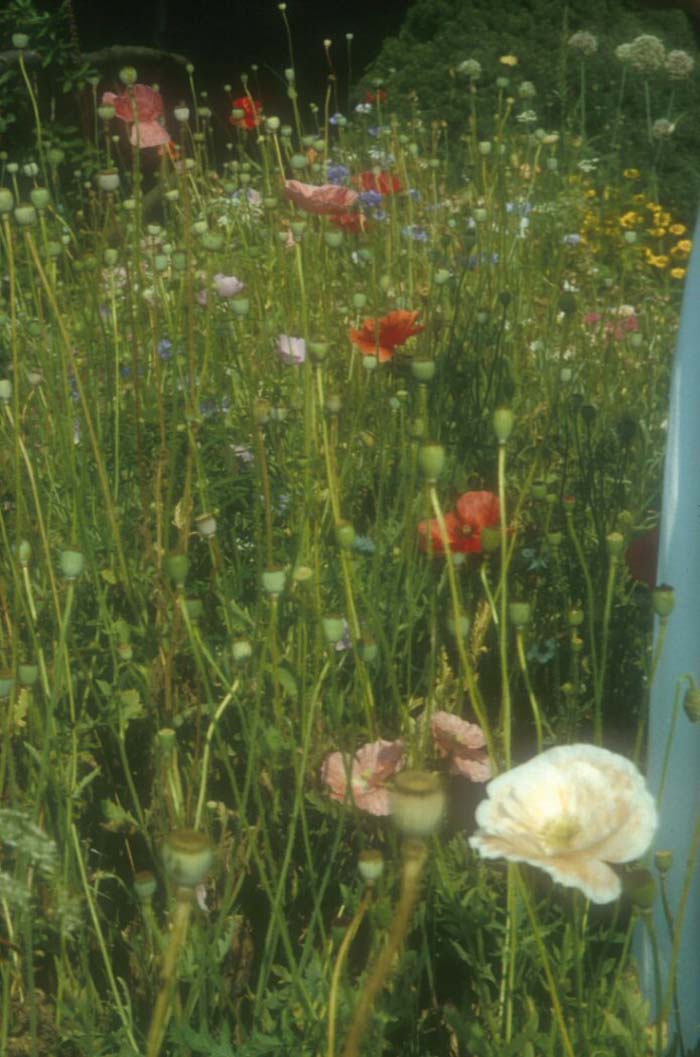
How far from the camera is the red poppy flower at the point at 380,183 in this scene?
288 cm

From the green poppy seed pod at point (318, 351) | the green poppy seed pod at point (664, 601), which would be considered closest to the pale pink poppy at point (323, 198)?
the green poppy seed pod at point (318, 351)

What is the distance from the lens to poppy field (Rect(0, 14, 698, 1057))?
1043mm

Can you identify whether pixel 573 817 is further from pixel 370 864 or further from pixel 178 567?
pixel 178 567

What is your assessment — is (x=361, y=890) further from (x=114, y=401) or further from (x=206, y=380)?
(x=206, y=380)

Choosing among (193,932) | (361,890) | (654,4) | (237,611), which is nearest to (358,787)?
(361,890)

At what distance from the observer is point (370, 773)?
4.35ft

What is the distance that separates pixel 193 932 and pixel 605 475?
1.18 m

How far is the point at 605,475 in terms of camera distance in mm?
2123

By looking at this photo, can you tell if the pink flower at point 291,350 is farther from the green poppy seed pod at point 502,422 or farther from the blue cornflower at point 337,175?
the blue cornflower at point 337,175

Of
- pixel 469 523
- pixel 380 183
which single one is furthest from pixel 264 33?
pixel 469 523

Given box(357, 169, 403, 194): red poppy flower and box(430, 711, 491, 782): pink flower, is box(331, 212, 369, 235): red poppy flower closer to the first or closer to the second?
box(357, 169, 403, 194): red poppy flower

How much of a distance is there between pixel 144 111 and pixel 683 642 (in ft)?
5.66

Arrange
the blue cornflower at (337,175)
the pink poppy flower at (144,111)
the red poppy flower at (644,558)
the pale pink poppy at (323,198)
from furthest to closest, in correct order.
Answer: the blue cornflower at (337,175) < the pink poppy flower at (144,111) < the pale pink poppy at (323,198) < the red poppy flower at (644,558)

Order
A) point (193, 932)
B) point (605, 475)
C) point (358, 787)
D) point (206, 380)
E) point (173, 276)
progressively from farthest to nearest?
point (173, 276), point (206, 380), point (605, 475), point (358, 787), point (193, 932)
